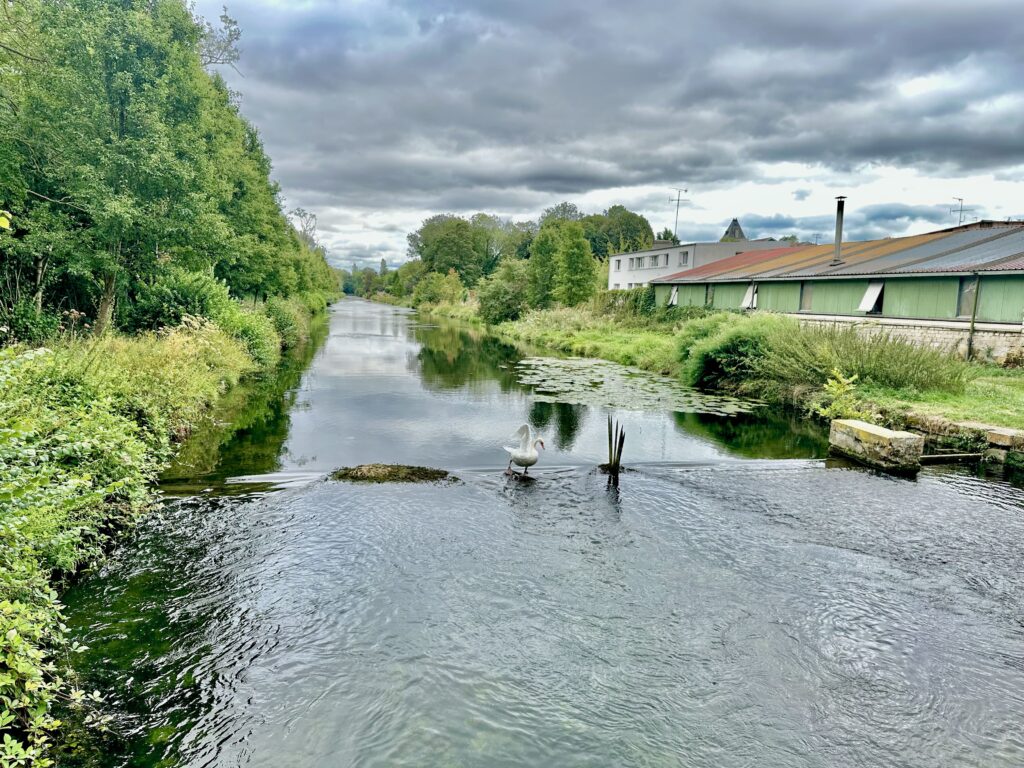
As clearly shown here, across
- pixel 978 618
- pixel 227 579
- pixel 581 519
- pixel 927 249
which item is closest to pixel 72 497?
pixel 227 579

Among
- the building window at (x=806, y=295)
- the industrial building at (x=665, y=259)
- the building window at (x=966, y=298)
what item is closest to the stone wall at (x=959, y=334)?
the building window at (x=966, y=298)

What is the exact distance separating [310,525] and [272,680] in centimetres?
294

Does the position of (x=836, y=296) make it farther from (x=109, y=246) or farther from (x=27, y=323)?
(x=27, y=323)

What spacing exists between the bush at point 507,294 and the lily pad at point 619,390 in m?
25.9

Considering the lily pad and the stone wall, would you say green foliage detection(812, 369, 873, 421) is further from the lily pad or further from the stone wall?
the stone wall

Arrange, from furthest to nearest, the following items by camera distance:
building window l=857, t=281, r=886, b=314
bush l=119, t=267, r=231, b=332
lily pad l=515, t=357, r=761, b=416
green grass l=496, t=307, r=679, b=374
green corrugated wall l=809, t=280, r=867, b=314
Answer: green grass l=496, t=307, r=679, b=374
green corrugated wall l=809, t=280, r=867, b=314
building window l=857, t=281, r=886, b=314
bush l=119, t=267, r=231, b=332
lily pad l=515, t=357, r=761, b=416

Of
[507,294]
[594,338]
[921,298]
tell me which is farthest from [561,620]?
[507,294]

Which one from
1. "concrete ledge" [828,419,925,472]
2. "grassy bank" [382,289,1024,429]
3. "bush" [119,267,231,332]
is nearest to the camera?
"concrete ledge" [828,419,925,472]

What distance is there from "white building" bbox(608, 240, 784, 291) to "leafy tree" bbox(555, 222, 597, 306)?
3766 millimetres

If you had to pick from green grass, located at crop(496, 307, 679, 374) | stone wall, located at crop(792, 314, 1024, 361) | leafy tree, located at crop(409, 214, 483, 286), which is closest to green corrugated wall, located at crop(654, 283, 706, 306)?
green grass, located at crop(496, 307, 679, 374)

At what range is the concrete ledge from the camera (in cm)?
1009

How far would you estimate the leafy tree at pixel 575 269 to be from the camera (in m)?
42.0

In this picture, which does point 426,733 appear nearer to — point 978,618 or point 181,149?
point 978,618

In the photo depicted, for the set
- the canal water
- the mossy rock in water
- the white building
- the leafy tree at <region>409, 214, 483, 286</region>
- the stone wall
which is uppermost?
the leafy tree at <region>409, 214, 483, 286</region>
